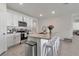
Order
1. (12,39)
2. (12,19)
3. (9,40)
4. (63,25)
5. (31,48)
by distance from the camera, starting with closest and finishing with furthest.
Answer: (31,48), (9,40), (12,39), (12,19), (63,25)

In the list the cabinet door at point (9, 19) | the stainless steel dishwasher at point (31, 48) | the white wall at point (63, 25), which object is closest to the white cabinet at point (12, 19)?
the cabinet door at point (9, 19)

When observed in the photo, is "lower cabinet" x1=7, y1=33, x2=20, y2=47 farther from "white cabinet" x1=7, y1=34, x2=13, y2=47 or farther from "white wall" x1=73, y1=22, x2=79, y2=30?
"white wall" x1=73, y1=22, x2=79, y2=30

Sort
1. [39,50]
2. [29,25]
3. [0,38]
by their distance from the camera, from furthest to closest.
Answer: [29,25]
[0,38]
[39,50]

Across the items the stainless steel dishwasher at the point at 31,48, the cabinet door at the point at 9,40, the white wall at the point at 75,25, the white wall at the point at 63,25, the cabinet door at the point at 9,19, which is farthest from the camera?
the white wall at the point at 75,25

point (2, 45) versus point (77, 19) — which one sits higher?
point (77, 19)

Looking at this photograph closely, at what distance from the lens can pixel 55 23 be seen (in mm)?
7305

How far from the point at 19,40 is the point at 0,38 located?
1957 millimetres

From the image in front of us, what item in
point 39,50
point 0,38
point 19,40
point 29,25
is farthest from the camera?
point 29,25

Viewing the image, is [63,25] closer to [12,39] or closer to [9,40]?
[12,39]

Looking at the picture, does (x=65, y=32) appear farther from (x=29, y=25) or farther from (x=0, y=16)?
(x=0, y=16)

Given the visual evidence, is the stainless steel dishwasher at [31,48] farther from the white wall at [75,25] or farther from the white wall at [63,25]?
the white wall at [75,25]

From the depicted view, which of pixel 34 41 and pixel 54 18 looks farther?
pixel 54 18

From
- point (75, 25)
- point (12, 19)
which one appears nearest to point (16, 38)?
point (12, 19)

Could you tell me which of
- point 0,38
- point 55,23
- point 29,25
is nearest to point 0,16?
point 0,38
